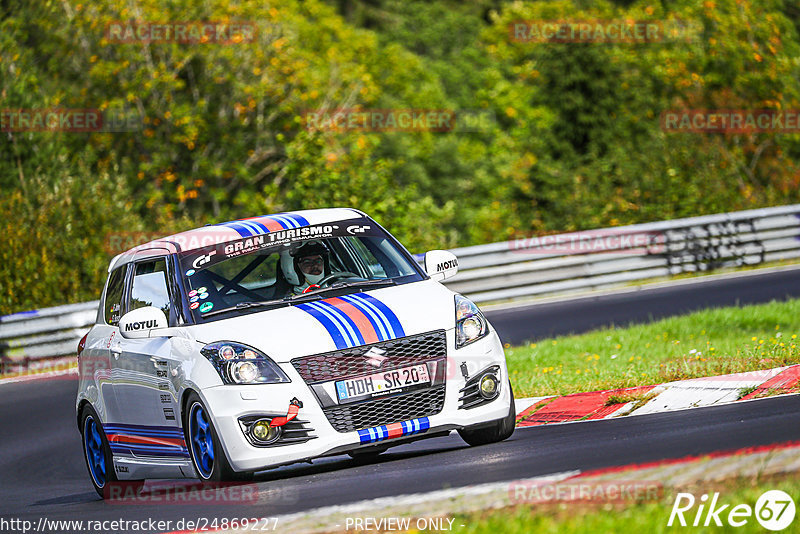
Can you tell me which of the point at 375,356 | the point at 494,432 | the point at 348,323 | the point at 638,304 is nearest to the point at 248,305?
the point at 348,323

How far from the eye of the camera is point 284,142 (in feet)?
124

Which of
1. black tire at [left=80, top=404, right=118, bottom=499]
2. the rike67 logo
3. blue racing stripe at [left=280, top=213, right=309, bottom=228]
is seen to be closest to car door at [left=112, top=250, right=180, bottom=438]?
black tire at [left=80, top=404, right=118, bottom=499]

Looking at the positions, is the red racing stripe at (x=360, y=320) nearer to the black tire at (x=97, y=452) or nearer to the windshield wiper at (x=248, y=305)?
the windshield wiper at (x=248, y=305)

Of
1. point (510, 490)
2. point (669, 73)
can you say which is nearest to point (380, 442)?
point (510, 490)

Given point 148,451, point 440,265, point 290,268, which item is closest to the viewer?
point 148,451

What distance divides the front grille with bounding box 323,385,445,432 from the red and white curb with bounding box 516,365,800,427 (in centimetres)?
210

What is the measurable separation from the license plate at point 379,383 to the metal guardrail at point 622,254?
1229cm

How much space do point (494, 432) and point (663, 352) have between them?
173 inches

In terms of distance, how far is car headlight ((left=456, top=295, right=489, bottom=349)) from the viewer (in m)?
8.04

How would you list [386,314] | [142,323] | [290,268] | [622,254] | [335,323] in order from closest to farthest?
[335,323]
[386,314]
[142,323]
[290,268]
[622,254]

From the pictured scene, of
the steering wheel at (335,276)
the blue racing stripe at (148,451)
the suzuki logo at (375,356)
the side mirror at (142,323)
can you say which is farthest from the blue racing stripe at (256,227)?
the suzuki logo at (375,356)

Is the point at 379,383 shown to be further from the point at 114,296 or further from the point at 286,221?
the point at 114,296

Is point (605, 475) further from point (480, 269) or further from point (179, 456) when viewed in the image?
point (480, 269)

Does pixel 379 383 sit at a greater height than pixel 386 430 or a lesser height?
greater
